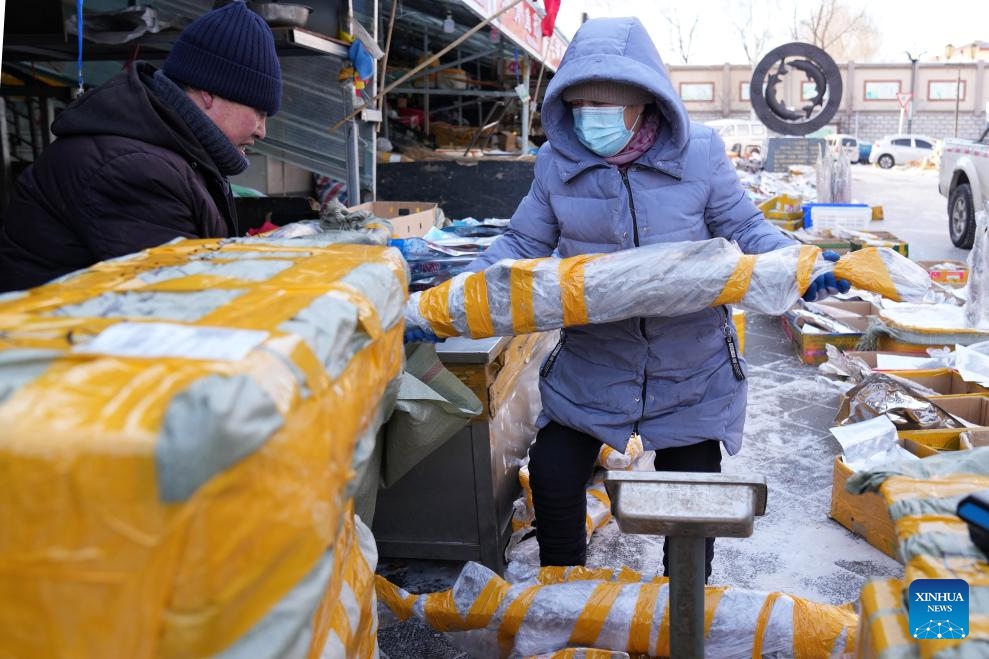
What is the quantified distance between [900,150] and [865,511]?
1195 inches

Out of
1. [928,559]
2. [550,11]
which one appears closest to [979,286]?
[550,11]

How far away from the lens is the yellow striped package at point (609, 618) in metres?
2.11

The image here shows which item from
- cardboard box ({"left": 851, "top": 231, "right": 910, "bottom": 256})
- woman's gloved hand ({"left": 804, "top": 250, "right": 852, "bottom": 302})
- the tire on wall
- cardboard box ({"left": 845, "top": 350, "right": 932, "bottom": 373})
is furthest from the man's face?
the tire on wall

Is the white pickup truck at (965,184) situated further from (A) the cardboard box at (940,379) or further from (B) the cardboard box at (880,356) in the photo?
(A) the cardboard box at (940,379)

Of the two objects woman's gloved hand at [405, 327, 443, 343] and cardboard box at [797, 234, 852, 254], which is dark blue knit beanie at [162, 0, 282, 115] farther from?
cardboard box at [797, 234, 852, 254]

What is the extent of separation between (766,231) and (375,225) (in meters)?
1.03

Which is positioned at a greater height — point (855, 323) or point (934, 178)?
point (934, 178)

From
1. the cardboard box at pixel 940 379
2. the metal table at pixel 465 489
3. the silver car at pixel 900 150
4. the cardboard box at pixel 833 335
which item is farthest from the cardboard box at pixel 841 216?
the silver car at pixel 900 150

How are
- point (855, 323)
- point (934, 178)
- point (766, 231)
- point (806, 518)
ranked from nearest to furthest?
point (766, 231) < point (806, 518) < point (855, 323) < point (934, 178)

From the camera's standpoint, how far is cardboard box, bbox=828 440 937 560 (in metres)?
3.07

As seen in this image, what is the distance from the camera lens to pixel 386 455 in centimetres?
207

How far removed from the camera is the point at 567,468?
2383mm

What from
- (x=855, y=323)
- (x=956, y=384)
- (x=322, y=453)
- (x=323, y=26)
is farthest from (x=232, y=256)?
(x=855, y=323)

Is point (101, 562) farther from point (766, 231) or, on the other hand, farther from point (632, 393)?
point (766, 231)
